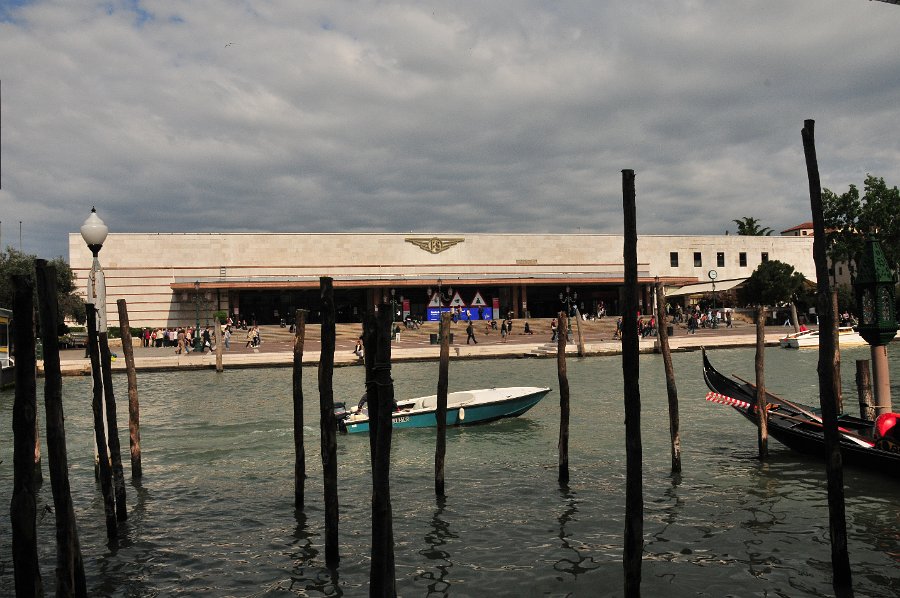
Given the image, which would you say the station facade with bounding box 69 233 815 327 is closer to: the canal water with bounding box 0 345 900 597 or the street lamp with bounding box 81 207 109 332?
the canal water with bounding box 0 345 900 597

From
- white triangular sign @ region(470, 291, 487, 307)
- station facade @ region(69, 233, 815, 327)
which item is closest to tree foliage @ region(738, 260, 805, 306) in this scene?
station facade @ region(69, 233, 815, 327)

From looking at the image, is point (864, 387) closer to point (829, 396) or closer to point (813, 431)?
point (813, 431)

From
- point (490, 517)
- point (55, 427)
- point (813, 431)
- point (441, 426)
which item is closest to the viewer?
point (55, 427)

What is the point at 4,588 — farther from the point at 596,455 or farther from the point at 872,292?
the point at 872,292

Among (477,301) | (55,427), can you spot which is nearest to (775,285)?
(477,301)

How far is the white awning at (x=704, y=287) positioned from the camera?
58.9 meters

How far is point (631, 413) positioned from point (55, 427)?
5239 millimetres

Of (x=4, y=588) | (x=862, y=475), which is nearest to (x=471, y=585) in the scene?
(x=4, y=588)

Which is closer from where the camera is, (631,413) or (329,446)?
(631,413)

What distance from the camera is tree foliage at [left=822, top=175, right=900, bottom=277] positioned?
53969mm

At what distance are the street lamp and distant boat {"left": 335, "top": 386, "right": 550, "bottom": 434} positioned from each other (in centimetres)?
642

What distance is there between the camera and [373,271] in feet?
190

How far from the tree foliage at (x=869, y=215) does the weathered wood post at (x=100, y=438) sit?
183ft

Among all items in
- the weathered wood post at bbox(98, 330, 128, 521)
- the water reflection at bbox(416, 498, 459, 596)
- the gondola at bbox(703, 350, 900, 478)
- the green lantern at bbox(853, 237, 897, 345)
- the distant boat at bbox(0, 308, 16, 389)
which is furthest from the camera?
the distant boat at bbox(0, 308, 16, 389)
